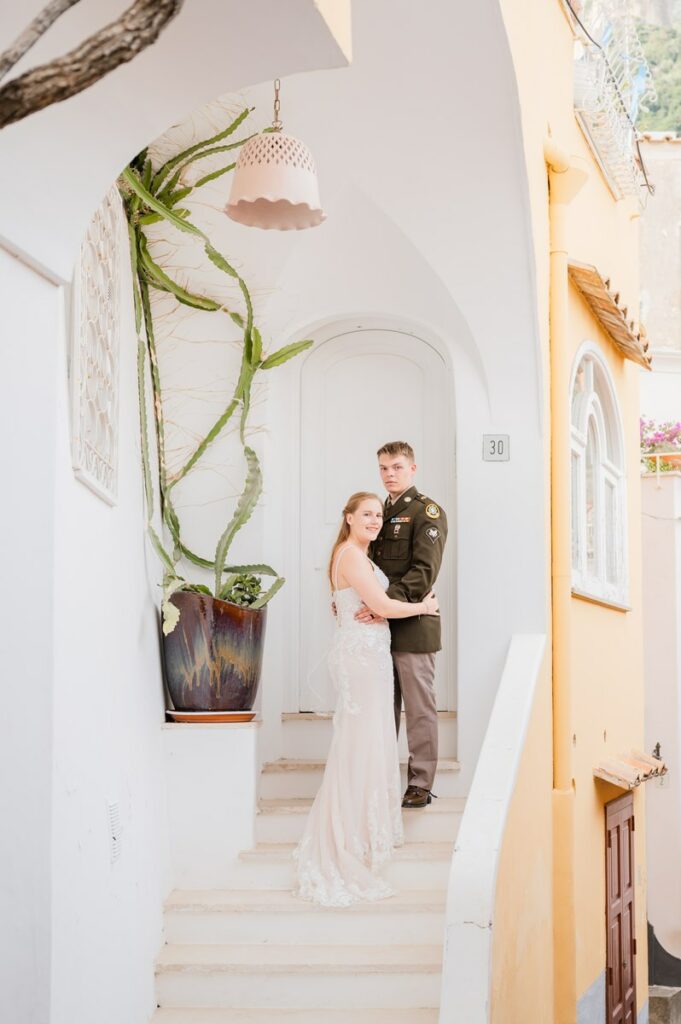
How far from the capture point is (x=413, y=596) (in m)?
6.43

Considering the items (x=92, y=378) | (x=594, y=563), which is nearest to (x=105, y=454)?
(x=92, y=378)

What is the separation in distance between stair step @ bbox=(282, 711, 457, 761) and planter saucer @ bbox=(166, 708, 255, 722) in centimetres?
106

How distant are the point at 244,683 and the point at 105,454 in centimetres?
158

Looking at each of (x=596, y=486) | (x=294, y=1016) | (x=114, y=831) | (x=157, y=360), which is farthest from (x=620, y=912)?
(x=114, y=831)

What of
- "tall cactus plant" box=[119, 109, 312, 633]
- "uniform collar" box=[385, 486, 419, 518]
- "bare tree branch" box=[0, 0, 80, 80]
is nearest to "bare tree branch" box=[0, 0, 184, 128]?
"bare tree branch" box=[0, 0, 80, 80]

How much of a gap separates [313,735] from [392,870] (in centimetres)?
133

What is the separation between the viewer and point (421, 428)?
302 inches

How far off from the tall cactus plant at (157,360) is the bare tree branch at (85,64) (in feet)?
11.3

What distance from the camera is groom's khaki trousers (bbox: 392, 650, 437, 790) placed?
6344 millimetres

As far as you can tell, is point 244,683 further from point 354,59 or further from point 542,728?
point 354,59

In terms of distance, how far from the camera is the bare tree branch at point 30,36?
2.21 metres

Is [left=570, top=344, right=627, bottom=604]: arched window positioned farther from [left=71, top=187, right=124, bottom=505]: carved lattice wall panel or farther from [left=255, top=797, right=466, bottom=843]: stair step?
[left=71, top=187, right=124, bottom=505]: carved lattice wall panel

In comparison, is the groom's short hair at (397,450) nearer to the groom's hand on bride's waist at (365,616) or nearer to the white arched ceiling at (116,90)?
the groom's hand on bride's waist at (365,616)

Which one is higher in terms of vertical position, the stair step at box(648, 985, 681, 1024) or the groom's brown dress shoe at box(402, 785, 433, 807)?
the groom's brown dress shoe at box(402, 785, 433, 807)
